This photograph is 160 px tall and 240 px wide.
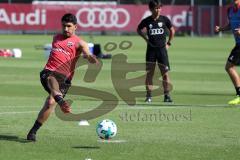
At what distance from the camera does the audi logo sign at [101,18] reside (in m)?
56.9

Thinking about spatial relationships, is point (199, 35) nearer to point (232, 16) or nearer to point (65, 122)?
point (232, 16)

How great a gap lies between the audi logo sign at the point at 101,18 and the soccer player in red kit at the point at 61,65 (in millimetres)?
43700

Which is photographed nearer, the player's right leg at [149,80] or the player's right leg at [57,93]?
the player's right leg at [57,93]

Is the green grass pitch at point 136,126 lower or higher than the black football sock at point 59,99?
lower

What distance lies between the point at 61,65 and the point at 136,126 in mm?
2425

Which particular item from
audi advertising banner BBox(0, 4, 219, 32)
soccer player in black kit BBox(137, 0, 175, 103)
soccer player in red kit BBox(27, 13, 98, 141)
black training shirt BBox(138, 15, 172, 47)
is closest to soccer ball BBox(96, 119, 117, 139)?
soccer player in red kit BBox(27, 13, 98, 141)

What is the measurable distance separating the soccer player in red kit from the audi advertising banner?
143 feet

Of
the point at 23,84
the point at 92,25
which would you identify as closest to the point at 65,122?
the point at 23,84

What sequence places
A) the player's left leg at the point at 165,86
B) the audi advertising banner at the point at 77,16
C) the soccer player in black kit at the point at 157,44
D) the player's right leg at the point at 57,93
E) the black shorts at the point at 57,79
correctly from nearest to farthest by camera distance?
the player's right leg at the point at 57,93 < the black shorts at the point at 57,79 < the player's left leg at the point at 165,86 < the soccer player in black kit at the point at 157,44 < the audi advertising banner at the point at 77,16

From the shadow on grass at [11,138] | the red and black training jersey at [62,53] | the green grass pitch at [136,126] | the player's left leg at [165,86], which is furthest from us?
the player's left leg at [165,86]

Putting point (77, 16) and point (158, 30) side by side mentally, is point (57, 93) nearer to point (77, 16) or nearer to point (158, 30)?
point (158, 30)

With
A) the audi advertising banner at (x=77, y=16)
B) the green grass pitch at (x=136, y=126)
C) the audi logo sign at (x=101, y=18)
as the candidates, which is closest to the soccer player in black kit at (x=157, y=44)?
the green grass pitch at (x=136, y=126)

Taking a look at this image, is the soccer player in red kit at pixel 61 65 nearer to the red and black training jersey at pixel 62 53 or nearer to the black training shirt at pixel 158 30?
the red and black training jersey at pixel 62 53

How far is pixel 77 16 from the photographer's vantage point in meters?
57.3
